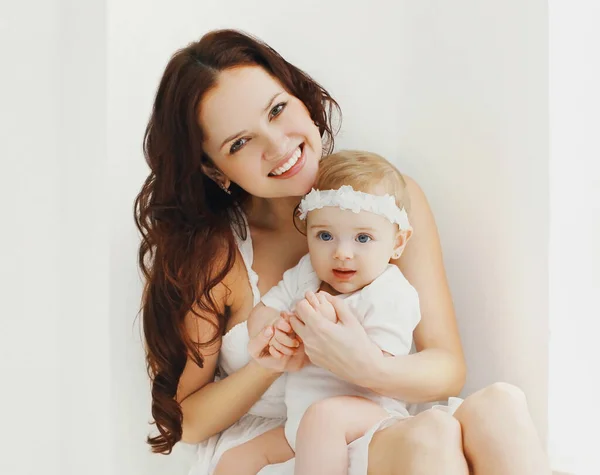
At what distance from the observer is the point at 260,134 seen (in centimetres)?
166

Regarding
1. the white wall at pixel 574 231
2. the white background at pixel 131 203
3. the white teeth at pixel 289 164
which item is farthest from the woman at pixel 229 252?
the white wall at pixel 574 231

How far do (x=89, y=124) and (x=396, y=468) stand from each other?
1.07 m

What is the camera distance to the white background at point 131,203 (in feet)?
5.60

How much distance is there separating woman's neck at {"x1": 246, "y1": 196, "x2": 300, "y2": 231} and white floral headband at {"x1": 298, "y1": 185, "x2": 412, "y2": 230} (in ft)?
0.90

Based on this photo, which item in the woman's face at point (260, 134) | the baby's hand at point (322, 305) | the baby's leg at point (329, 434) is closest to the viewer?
the baby's leg at point (329, 434)

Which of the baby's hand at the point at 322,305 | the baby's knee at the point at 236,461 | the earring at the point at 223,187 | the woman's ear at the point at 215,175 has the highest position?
the woman's ear at the point at 215,175

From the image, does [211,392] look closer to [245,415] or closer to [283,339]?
[245,415]

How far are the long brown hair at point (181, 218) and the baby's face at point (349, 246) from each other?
249 mm

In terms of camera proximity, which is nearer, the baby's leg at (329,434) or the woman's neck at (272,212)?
the baby's leg at (329,434)

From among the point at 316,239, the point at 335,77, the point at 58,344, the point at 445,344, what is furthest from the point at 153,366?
the point at 335,77

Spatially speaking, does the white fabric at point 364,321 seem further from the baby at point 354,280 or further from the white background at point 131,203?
the white background at point 131,203

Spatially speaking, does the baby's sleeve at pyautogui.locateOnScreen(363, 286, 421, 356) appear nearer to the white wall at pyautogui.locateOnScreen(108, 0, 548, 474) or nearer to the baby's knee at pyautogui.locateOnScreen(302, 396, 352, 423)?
the baby's knee at pyautogui.locateOnScreen(302, 396, 352, 423)

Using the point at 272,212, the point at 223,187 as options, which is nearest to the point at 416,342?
the point at 272,212

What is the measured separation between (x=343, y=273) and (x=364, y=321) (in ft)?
0.35
